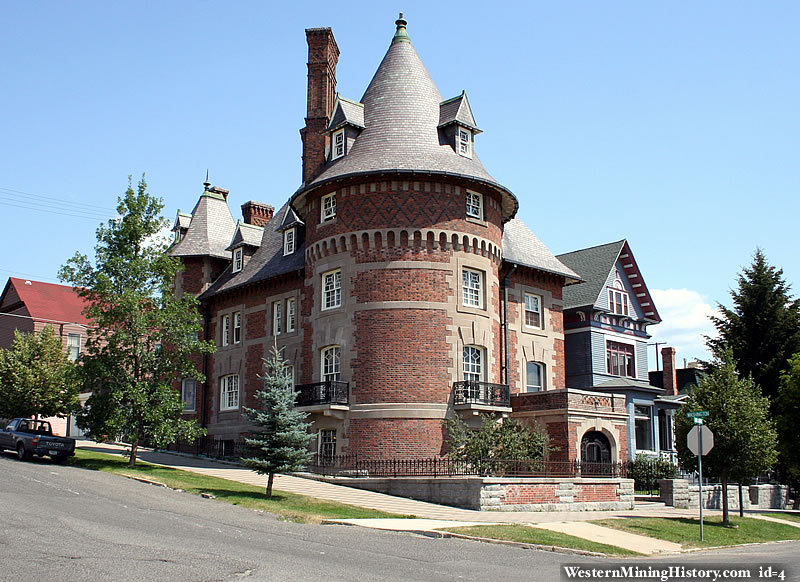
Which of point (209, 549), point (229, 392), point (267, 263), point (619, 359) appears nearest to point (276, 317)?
point (267, 263)

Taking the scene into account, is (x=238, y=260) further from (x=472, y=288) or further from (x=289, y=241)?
(x=472, y=288)

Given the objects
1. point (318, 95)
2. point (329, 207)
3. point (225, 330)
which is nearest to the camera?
point (329, 207)

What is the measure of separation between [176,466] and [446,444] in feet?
37.0

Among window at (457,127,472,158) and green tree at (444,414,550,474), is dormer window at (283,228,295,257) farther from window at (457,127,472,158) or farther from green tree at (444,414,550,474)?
green tree at (444,414,550,474)

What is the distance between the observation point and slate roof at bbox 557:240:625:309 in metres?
41.8

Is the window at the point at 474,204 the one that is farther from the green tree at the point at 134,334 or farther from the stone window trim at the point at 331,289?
the green tree at the point at 134,334

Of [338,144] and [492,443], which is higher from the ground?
[338,144]

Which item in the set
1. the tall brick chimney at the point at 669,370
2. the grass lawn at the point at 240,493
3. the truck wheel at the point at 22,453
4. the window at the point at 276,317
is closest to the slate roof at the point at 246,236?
the window at the point at 276,317

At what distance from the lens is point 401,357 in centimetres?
2972

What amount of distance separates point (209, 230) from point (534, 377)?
20.3 m

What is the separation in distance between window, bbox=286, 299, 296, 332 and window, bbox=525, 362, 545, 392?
11.1m

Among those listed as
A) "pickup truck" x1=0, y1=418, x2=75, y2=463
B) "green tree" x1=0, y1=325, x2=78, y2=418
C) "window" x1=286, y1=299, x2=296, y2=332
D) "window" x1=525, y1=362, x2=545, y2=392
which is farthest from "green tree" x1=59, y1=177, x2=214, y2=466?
"window" x1=525, y1=362, x2=545, y2=392

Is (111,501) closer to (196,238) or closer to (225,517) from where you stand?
(225,517)

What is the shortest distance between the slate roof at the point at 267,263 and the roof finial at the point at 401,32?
9866 millimetres
